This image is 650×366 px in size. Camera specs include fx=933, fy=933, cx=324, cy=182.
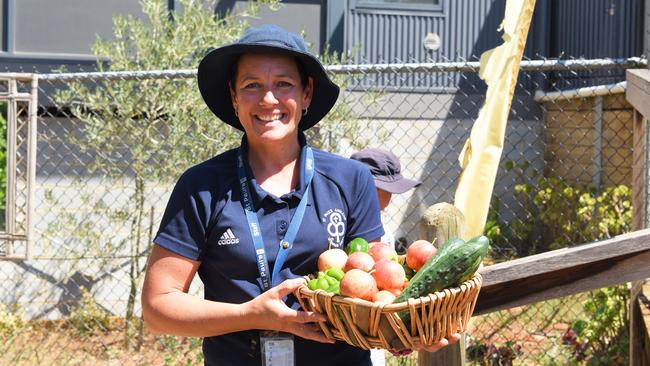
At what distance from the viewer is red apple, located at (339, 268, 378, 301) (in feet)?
7.72

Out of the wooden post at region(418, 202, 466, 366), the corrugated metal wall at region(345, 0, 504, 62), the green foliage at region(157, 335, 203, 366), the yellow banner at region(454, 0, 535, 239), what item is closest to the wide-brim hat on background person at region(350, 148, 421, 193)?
the yellow banner at region(454, 0, 535, 239)

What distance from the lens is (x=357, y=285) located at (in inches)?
92.9

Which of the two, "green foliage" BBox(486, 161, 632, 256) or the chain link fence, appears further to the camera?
"green foliage" BBox(486, 161, 632, 256)

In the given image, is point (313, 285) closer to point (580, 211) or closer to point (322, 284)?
point (322, 284)

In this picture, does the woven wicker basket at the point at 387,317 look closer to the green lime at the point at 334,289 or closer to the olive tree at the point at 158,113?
the green lime at the point at 334,289

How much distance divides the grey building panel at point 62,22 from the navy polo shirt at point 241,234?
24.9ft

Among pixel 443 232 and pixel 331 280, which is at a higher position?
pixel 443 232

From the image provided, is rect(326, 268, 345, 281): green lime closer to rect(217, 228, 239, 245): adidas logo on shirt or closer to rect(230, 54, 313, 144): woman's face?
rect(217, 228, 239, 245): adidas logo on shirt

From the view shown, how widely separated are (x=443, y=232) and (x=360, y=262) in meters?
0.79

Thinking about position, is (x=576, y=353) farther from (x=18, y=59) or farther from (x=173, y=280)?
(x=18, y=59)

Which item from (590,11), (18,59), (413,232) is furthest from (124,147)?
(590,11)

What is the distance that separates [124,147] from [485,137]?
433 centimetres

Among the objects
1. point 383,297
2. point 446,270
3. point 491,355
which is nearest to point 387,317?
point 383,297

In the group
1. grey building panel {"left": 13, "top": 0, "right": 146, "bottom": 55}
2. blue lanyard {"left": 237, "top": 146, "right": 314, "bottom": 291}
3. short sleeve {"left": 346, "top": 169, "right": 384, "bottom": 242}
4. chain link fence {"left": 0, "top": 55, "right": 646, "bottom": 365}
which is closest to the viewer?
→ blue lanyard {"left": 237, "top": 146, "right": 314, "bottom": 291}
